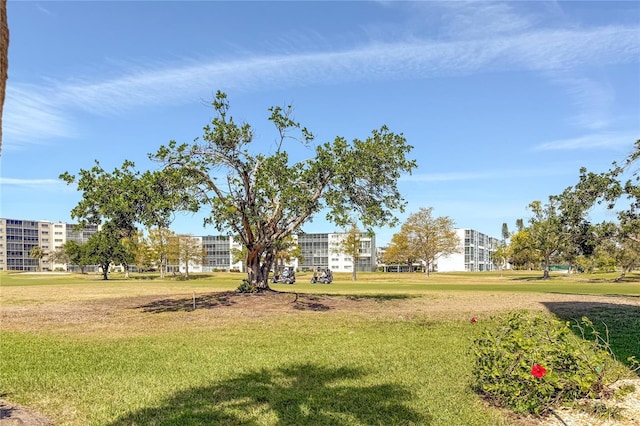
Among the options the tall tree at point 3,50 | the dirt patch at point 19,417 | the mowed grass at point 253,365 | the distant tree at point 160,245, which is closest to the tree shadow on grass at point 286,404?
the mowed grass at point 253,365

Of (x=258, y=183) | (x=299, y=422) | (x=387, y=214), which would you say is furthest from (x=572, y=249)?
(x=299, y=422)

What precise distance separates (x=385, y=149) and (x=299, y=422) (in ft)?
57.4

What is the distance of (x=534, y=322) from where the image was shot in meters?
7.04

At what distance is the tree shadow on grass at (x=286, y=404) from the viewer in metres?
6.23

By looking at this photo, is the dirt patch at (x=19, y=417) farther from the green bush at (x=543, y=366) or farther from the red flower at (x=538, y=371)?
the red flower at (x=538, y=371)

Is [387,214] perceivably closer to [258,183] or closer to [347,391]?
[258,183]

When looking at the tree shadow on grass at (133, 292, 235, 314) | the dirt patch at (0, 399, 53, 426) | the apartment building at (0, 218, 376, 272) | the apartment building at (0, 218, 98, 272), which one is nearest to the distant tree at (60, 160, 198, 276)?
the tree shadow on grass at (133, 292, 235, 314)

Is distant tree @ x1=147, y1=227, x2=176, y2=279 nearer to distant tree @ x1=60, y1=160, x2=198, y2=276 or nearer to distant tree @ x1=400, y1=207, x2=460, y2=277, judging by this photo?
distant tree @ x1=400, y1=207, x2=460, y2=277

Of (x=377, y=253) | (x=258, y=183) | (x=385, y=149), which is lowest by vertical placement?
(x=377, y=253)

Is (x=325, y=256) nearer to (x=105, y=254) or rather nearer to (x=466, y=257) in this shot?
(x=466, y=257)

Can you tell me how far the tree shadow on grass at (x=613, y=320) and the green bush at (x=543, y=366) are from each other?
12.3ft

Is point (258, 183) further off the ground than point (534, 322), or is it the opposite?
point (258, 183)

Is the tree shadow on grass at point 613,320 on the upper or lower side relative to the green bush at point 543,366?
lower

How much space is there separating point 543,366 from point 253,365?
5814 mm
